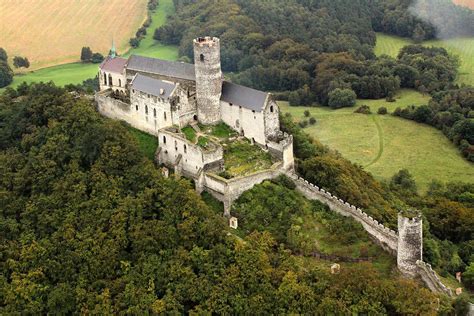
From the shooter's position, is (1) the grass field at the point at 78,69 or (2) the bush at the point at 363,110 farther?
(1) the grass field at the point at 78,69

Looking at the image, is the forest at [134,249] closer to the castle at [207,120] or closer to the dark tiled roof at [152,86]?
the castle at [207,120]

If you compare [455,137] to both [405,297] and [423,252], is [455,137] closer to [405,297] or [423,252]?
[423,252]

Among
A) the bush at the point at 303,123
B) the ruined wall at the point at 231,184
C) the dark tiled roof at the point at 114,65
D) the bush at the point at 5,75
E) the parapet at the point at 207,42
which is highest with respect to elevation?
the parapet at the point at 207,42

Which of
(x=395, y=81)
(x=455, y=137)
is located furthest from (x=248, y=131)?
(x=395, y=81)

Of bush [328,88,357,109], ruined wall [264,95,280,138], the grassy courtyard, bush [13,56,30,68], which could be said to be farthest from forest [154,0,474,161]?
the grassy courtyard

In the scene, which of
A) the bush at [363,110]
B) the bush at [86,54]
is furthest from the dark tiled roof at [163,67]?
the bush at [86,54]

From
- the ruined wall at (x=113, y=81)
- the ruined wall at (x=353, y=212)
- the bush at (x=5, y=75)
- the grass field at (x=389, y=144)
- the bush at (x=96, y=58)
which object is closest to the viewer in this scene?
the ruined wall at (x=353, y=212)
